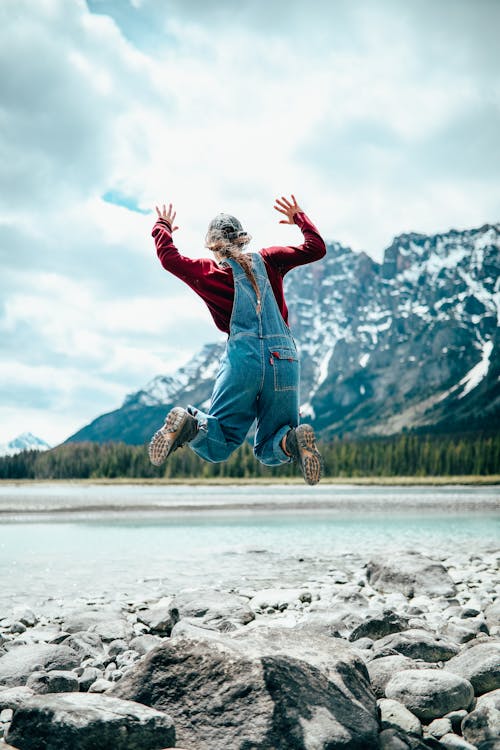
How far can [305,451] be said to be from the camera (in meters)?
5.49

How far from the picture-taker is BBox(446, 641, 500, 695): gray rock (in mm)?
6453

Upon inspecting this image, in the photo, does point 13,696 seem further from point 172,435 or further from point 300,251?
point 300,251

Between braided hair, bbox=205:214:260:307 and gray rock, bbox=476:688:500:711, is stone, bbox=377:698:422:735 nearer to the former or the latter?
gray rock, bbox=476:688:500:711

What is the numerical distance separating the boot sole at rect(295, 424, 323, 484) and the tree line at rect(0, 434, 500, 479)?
389 ft

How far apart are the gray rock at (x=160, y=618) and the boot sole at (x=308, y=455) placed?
5795 mm

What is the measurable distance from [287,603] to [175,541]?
46.5 ft

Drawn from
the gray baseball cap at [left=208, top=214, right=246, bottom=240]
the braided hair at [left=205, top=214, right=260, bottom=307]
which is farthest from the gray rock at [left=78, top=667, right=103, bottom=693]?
the gray baseball cap at [left=208, top=214, right=246, bottom=240]

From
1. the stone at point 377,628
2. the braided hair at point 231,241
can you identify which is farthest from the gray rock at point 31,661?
the braided hair at point 231,241

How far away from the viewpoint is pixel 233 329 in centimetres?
598

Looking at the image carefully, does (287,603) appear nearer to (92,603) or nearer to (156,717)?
(92,603)

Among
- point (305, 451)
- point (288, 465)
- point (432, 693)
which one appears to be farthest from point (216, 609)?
point (288, 465)

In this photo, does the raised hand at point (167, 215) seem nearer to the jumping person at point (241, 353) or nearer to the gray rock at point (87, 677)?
the jumping person at point (241, 353)

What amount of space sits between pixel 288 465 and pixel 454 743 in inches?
5174

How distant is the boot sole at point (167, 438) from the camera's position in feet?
17.9
